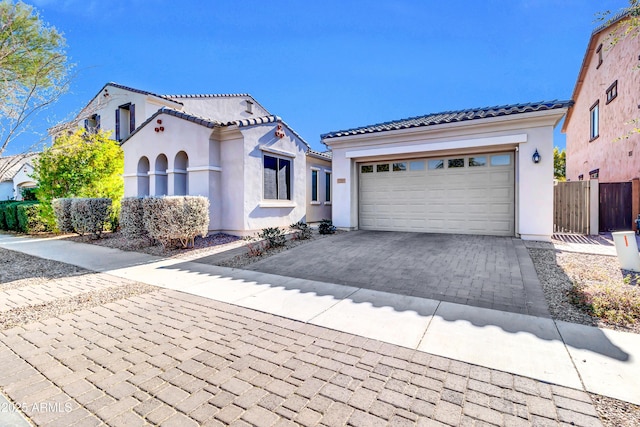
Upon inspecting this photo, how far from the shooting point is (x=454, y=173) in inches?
406

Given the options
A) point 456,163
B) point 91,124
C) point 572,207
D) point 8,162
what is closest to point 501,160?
point 456,163

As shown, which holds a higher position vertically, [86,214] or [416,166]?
[416,166]

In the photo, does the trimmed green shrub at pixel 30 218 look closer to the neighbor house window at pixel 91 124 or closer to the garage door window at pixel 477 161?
the neighbor house window at pixel 91 124

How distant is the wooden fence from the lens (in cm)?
1059

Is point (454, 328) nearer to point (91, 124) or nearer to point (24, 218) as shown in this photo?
point (24, 218)

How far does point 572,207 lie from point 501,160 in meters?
3.56

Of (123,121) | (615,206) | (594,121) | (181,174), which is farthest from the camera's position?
(123,121)

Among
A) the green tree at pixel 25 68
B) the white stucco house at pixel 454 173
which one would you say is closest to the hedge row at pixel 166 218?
the green tree at pixel 25 68

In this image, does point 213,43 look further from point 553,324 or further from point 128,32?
point 553,324

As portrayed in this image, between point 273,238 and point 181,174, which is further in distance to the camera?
point 181,174

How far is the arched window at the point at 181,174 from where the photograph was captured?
1141 centimetres

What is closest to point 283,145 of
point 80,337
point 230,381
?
point 80,337

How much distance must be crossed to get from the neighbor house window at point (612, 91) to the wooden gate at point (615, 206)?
5075mm

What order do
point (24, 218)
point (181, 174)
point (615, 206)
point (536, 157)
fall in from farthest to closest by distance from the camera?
point (24, 218), point (181, 174), point (615, 206), point (536, 157)
